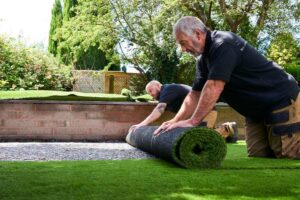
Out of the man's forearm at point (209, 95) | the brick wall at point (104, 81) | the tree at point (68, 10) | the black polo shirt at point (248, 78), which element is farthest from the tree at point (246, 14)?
the man's forearm at point (209, 95)

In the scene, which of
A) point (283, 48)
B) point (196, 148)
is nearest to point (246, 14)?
point (283, 48)

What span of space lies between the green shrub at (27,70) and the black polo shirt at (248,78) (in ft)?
26.8

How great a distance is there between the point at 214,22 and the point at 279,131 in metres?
13.0

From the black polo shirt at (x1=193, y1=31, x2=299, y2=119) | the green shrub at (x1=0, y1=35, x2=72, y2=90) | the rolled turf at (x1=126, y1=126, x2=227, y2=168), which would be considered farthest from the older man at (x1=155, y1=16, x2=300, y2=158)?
the green shrub at (x1=0, y1=35, x2=72, y2=90)

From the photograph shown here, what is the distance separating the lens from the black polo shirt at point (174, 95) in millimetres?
6832

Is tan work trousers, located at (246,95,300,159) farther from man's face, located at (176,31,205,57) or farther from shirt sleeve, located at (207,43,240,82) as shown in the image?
man's face, located at (176,31,205,57)

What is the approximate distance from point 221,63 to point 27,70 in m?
10.6

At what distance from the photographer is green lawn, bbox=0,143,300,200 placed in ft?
8.86

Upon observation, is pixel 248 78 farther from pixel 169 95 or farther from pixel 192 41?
pixel 169 95

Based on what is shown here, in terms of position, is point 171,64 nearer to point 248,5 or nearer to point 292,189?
point 248,5

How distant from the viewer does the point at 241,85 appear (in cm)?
427

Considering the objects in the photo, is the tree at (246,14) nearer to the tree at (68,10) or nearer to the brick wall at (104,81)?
the brick wall at (104,81)

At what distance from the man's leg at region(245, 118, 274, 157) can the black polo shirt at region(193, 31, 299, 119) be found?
1.09ft

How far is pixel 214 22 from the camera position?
55.8 ft
